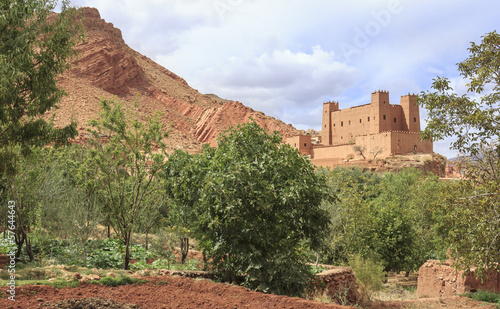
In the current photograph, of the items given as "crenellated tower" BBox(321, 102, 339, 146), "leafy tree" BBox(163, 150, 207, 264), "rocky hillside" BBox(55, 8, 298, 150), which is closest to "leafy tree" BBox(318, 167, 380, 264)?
"leafy tree" BBox(163, 150, 207, 264)

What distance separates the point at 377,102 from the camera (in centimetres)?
6253

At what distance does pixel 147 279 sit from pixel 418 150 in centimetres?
5473

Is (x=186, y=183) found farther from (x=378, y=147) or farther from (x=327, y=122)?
(x=327, y=122)

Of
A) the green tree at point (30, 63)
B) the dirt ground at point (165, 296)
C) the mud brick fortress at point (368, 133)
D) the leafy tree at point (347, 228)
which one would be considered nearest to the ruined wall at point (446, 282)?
the leafy tree at point (347, 228)

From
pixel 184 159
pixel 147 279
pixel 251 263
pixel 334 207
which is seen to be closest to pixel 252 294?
pixel 251 263

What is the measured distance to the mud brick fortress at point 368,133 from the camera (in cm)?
5491

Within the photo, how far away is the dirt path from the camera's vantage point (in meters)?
5.89

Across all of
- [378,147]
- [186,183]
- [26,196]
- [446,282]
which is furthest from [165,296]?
[378,147]

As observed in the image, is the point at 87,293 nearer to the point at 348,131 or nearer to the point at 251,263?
the point at 251,263

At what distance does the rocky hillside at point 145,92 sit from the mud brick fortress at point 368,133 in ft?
41.6

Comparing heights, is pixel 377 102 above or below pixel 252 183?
above

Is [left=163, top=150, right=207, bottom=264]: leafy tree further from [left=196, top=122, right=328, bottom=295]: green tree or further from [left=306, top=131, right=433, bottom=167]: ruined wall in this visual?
[left=306, top=131, right=433, bottom=167]: ruined wall

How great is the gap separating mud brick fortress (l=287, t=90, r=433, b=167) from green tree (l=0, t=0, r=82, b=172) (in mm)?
44640

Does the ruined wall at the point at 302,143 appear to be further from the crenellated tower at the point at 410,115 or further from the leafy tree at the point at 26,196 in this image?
the leafy tree at the point at 26,196
